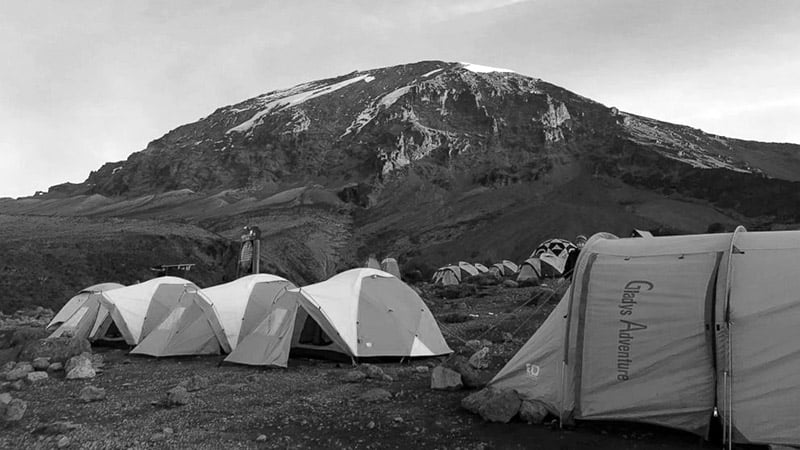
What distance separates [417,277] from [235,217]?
59.0 meters

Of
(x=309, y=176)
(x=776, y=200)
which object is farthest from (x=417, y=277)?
(x=309, y=176)

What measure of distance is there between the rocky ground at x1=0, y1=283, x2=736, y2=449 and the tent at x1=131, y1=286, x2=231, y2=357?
17.2 inches

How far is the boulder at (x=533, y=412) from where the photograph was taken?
8.39 metres

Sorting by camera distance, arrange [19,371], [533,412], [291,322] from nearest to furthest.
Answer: [533,412]
[19,371]
[291,322]

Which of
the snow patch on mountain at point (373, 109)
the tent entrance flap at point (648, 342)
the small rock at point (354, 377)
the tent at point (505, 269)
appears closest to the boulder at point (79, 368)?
the small rock at point (354, 377)

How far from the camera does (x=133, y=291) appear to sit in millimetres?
18562

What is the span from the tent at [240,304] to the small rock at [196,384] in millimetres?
3861

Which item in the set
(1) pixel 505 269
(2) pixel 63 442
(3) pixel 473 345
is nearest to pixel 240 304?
(3) pixel 473 345

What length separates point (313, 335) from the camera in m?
14.4

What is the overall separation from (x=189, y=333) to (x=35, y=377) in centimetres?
382

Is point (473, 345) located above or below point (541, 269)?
above

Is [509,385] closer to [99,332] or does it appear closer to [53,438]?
[53,438]

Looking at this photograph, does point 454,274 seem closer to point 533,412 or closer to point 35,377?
point 35,377

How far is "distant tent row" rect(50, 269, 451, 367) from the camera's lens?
1370 cm
